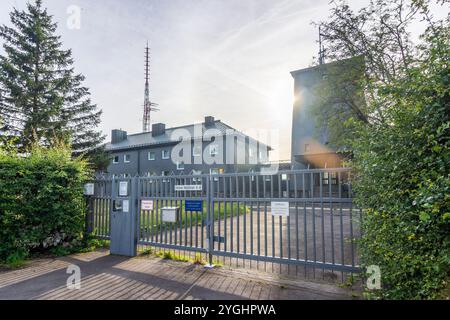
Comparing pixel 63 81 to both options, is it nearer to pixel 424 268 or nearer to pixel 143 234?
pixel 143 234

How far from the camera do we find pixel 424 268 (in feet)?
7.07

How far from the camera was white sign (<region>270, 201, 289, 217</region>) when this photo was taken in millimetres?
4632

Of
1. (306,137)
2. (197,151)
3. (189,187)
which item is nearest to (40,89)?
(197,151)

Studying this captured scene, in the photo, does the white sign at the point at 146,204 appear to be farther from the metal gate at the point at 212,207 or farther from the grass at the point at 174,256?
the grass at the point at 174,256

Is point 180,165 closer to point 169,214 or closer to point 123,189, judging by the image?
point 123,189

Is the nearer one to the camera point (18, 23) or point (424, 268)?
point (424, 268)

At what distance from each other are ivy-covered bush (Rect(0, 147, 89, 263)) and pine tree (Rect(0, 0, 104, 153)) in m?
9.70

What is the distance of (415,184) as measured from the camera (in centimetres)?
247

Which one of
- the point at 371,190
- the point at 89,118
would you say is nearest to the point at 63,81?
the point at 89,118

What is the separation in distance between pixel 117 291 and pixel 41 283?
5.14 feet

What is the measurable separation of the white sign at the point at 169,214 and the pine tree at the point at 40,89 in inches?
483

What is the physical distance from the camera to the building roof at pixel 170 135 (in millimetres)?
26752

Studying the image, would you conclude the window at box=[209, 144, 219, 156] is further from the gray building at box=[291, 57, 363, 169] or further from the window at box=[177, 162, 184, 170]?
the gray building at box=[291, 57, 363, 169]

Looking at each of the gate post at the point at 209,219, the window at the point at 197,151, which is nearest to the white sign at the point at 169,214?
the gate post at the point at 209,219
